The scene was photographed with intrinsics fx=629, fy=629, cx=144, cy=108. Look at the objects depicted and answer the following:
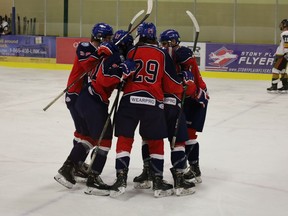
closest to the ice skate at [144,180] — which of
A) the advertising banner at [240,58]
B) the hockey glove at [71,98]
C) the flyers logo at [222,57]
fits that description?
the hockey glove at [71,98]

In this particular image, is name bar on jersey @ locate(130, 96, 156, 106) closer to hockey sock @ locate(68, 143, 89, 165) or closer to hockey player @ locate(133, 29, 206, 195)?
hockey player @ locate(133, 29, 206, 195)

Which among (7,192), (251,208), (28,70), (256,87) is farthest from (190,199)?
(28,70)

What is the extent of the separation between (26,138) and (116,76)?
2.56 m

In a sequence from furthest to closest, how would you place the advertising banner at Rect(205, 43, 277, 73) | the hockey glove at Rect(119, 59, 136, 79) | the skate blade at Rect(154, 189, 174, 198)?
the advertising banner at Rect(205, 43, 277, 73) → the skate blade at Rect(154, 189, 174, 198) → the hockey glove at Rect(119, 59, 136, 79)

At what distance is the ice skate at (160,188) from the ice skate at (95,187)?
0.33m

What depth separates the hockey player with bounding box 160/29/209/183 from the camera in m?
4.39

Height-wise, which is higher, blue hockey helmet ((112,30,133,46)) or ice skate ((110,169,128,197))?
blue hockey helmet ((112,30,133,46))

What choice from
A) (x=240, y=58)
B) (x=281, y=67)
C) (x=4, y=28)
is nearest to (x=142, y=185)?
(x=281, y=67)

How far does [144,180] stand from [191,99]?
696 mm

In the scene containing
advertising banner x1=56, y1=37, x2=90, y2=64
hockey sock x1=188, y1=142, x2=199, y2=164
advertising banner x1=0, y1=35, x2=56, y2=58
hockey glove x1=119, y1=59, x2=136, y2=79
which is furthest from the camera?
advertising banner x1=0, y1=35, x2=56, y2=58

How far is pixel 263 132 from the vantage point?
278 inches

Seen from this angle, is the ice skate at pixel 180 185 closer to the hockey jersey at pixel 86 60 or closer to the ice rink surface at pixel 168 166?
the ice rink surface at pixel 168 166

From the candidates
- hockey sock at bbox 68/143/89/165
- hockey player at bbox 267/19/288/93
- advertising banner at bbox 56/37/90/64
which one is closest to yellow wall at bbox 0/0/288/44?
advertising banner at bbox 56/37/90/64

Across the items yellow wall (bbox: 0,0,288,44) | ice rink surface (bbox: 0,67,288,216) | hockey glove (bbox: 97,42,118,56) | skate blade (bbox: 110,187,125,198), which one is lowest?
ice rink surface (bbox: 0,67,288,216)
